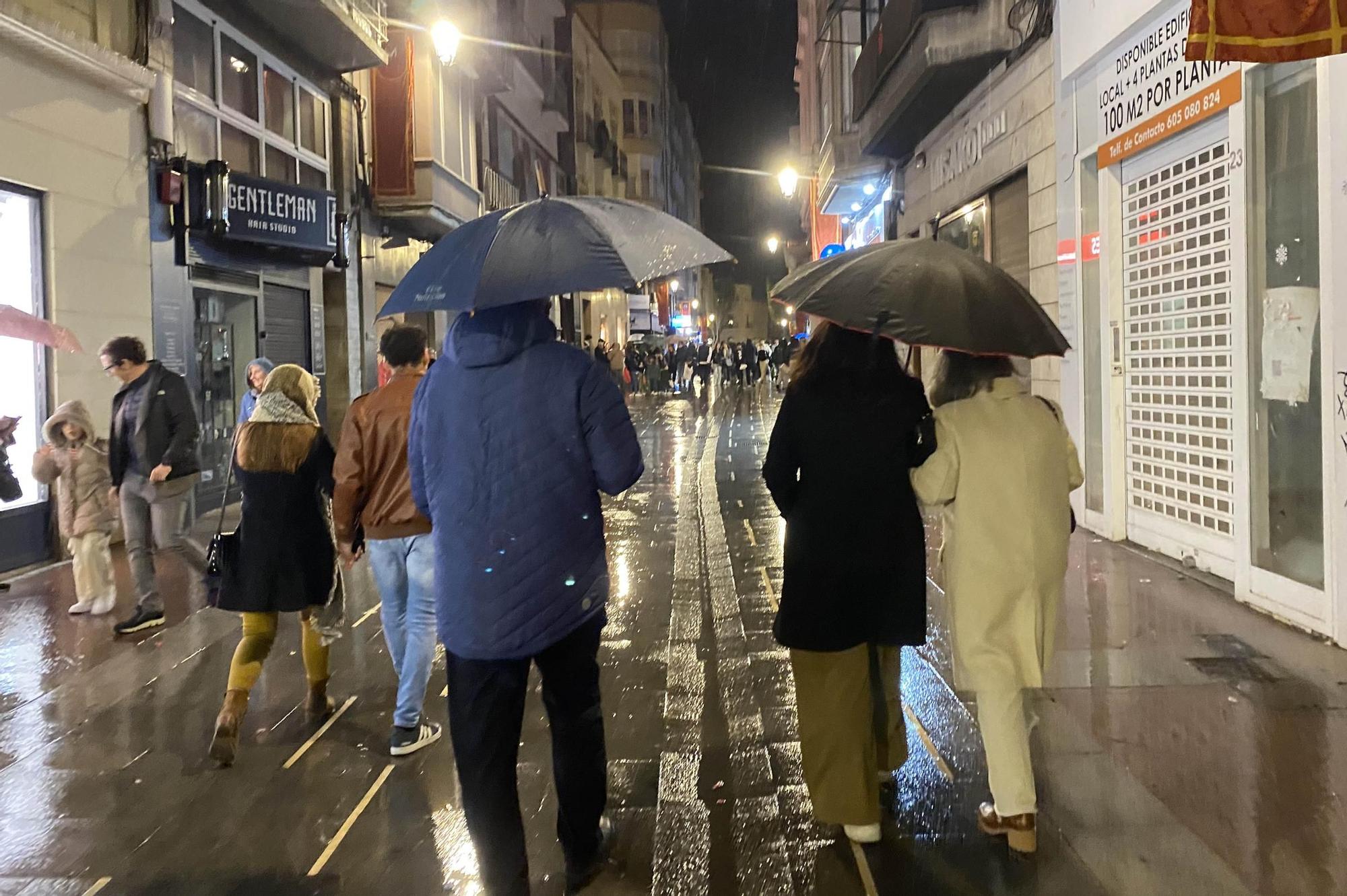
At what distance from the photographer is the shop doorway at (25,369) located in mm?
9336

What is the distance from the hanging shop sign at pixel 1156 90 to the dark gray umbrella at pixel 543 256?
5.23 m

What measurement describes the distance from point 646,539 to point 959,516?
6711mm

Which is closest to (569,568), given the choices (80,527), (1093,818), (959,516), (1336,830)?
(959,516)

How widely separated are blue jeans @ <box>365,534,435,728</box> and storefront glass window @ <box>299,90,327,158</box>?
502 inches

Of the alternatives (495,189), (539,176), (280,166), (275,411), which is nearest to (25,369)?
(275,411)

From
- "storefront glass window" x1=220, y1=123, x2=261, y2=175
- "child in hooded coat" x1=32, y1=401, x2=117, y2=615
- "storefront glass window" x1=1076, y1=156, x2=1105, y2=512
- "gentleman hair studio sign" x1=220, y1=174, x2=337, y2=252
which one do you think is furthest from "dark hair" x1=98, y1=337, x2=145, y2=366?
"storefront glass window" x1=1076, y1=156, x2=1105, y2=512

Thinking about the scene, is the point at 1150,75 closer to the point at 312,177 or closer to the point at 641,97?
the point at 312,177

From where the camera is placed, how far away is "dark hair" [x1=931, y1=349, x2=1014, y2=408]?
3.54m

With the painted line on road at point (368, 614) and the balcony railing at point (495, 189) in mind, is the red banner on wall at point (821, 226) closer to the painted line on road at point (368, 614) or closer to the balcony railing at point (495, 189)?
the balcony railing at point (495, 189)

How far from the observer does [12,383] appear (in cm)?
952

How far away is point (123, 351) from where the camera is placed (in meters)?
7.04

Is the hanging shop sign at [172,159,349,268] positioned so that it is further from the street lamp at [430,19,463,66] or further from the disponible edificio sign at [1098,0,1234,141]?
the disponible edificio sign at [1098,0,1234,141]

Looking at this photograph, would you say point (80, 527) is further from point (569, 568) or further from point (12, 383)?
point (569, 568)

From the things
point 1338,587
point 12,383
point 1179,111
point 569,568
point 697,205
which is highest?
point 697,205
